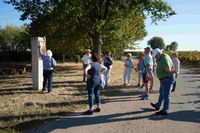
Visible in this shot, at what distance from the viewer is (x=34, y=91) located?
59.5ft

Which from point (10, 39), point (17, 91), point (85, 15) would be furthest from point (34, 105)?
point (10, 39)

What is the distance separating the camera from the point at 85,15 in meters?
29.9

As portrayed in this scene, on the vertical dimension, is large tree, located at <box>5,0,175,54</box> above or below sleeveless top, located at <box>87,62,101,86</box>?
above

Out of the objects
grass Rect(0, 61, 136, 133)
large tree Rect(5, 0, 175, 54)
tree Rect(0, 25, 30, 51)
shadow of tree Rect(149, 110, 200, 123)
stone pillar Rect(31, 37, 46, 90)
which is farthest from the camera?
tree Rect(0, 25, 30, 51)

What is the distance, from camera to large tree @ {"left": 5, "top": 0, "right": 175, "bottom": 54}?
89.4 ft

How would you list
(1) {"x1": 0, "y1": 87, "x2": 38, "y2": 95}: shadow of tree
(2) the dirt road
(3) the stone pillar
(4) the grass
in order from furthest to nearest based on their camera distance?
(3) the stone pillar < (1) {"x1": 0, "y1": 87, "x2": 38, "y2": 95}: shadow of tree < (4) the grass < (2) the dirt road

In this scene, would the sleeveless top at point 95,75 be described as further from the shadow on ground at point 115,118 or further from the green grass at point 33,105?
the green grass at point 33,105

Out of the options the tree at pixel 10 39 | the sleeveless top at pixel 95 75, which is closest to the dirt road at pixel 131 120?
the sleeveless top at pixel 95 75

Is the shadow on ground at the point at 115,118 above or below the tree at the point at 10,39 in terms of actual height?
below

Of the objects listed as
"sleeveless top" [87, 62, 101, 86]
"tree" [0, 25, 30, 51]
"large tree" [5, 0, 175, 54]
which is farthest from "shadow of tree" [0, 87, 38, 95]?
"tree" [0, 25, 30, 51]

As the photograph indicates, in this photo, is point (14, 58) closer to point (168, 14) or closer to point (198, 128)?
point (168, 14)

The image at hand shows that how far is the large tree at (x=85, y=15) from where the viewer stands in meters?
27.2

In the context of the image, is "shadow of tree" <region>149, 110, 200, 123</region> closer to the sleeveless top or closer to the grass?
the sleeveless top

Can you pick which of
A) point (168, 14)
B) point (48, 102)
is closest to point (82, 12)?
point (168, 14)
